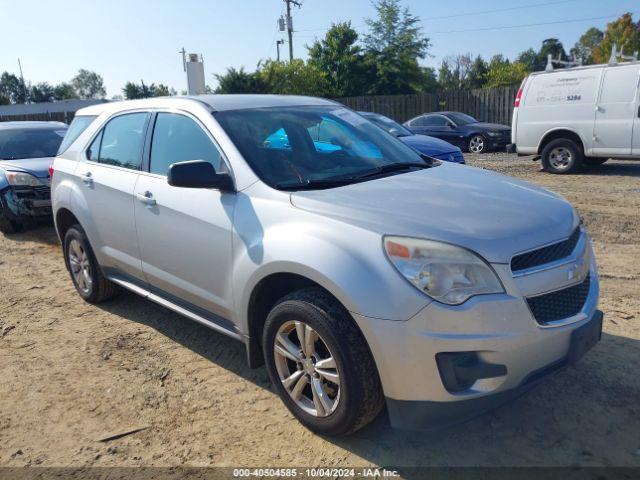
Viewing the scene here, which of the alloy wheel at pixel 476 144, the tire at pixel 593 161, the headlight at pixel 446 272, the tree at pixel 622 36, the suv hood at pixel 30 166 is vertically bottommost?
the tire at pixel 593 161

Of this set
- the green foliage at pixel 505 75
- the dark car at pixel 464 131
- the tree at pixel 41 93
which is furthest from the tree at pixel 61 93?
the dark car at pixel 464 131

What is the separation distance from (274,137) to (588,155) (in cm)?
921

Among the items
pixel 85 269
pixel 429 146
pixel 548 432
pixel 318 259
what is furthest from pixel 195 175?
pixel 429 146

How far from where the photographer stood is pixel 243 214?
10.4 ft

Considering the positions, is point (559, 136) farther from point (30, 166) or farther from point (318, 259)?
point (318, 259)

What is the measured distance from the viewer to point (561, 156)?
11.4 metres

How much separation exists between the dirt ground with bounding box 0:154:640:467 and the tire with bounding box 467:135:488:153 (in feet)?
38.5

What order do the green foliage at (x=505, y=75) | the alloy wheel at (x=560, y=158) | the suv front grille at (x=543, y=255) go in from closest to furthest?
the suv front grille at (x=543, y=255), the alloy wheel at (x=560, y=158), the green foliage at (x=505, y=75)

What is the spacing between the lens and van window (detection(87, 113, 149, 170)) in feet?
13.7

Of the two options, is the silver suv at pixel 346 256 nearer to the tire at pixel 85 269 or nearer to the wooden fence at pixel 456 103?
the tire at pixel 85 269

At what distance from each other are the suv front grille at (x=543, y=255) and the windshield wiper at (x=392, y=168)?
1210 millimetres

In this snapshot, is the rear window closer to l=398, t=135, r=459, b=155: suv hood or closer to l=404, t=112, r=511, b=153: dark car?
l=398, t=135, r=459, b=155: suv hood

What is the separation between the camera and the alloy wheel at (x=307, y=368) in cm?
A: 283

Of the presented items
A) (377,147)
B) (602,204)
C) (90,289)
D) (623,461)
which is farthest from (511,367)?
(602,204)
